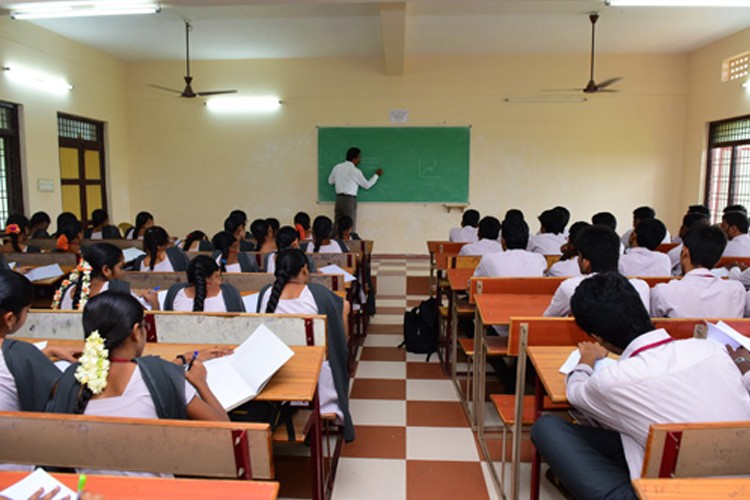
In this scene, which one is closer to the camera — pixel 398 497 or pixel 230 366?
pixel 230 366

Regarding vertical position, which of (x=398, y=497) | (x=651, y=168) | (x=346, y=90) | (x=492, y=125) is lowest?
(x=398, y=497)

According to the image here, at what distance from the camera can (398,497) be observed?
7.13 feet

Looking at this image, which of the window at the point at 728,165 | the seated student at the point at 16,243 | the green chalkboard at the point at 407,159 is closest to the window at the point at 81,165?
the seated student at the point at 16,243

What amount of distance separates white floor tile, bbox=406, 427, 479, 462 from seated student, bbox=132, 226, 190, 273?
1940mm

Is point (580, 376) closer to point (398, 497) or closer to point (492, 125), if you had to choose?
point (398, 497)

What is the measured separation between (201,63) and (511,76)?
4721 millimetres

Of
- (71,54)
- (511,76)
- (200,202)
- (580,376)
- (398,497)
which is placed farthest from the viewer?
(200,202)

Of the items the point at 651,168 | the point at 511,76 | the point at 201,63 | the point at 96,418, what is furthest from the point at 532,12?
the point at 96,418

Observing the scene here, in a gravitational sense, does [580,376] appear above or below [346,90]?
below

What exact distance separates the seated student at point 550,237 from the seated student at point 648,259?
3.53 ft

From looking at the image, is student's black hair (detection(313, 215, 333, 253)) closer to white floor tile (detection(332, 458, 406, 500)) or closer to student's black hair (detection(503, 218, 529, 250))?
student's black hair (detection(503, 218, 529, 250))

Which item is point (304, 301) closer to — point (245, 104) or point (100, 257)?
point (100, 257)

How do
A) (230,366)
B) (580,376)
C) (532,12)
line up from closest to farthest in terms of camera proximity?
(580,376), (230,366), (532,12)

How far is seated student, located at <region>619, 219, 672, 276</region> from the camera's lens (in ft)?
10.6
